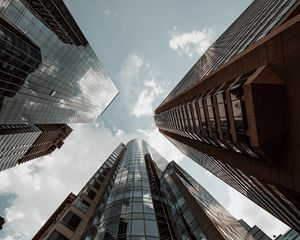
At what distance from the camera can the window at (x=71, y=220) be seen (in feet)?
106

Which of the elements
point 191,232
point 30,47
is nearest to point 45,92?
point 30,47

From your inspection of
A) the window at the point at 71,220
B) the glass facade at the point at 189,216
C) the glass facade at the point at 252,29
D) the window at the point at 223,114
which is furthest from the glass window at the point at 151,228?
the glass facade at the point at 252,29

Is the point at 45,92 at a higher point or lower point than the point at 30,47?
lower

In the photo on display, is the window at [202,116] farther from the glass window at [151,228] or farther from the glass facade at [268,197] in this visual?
the glass window at [151,228]

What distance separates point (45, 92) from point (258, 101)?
63388 millimetres

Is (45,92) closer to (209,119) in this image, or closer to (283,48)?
(209,119)

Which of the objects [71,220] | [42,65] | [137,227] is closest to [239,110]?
[137,227]

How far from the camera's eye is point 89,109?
374 feet

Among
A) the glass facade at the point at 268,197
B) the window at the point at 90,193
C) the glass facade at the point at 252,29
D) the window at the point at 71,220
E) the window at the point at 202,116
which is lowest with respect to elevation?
the window at the point at 90,193

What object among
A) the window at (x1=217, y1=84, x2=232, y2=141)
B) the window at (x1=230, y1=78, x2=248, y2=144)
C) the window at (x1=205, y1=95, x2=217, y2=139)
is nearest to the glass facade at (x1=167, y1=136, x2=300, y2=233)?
the window at (x1=217, y1=84, x2=232, y2=141)

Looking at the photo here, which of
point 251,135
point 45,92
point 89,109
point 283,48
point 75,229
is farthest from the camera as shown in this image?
point 89,109

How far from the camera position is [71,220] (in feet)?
111

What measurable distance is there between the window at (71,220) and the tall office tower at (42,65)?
3042cm

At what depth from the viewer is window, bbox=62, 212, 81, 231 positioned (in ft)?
106
